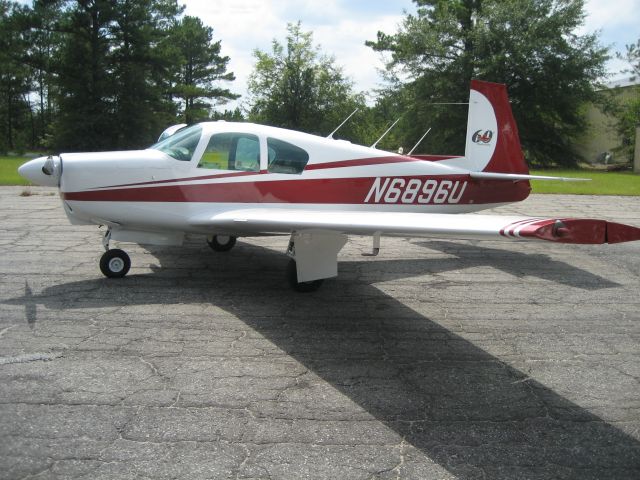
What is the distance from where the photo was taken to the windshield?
7.05m

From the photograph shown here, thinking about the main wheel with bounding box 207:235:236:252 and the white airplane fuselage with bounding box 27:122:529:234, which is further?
the main wheel with bounding box 207:235:236:252

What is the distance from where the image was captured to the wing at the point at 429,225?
11.3ft

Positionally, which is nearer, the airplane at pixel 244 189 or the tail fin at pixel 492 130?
the airplane at pixel 244 189

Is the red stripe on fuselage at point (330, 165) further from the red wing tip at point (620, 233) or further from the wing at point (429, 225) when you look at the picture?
the red wing tip at point (620, 233)

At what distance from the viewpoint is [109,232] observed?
7078mm

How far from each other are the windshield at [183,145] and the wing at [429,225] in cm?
81

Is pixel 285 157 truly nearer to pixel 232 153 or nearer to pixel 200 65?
pixel 232 153

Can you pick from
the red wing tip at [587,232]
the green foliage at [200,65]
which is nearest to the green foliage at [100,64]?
the green foliage at [200,65]

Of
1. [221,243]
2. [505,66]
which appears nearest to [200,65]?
[505,66]

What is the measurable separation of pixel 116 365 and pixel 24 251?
5100mm

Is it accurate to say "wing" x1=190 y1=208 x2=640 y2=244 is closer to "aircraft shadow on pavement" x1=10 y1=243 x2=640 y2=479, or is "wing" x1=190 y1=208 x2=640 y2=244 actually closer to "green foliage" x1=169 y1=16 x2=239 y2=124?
"aircraft shadow on pavement" x1=10 y1=243 x2=640 y2=479

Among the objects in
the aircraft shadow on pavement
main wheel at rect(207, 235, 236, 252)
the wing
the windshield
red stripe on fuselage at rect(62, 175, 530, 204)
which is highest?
the windshield

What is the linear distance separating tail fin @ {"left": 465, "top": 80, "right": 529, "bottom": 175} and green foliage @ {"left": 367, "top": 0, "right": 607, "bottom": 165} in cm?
2915

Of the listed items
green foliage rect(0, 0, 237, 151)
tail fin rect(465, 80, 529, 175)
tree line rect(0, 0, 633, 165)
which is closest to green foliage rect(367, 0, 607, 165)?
tree line rect(0, 0, 633, 165)
